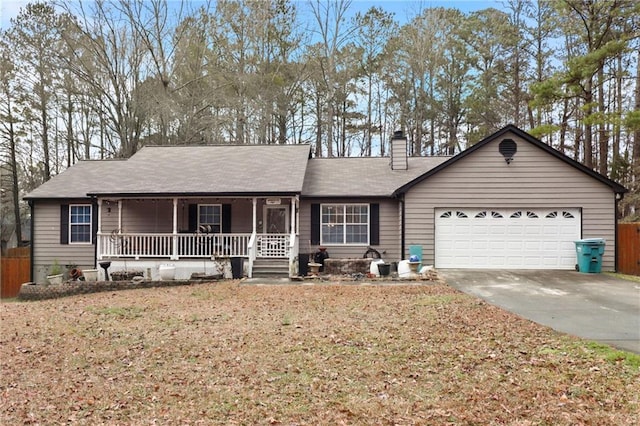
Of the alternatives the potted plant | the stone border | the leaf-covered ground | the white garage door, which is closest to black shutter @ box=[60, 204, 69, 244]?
the potted plant

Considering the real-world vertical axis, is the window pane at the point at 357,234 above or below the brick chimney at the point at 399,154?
below

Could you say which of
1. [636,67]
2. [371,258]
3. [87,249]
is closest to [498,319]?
[371,258]

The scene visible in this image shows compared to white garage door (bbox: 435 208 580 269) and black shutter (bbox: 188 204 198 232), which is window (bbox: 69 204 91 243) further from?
white garage door (bbox: 435 208 580 269)

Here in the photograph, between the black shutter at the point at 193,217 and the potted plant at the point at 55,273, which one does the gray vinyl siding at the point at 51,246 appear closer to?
the potted plant at the point at 55,273

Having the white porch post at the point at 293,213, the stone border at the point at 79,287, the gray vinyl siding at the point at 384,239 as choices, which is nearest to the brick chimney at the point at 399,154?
the gray vinyl siding at the point at 384,239

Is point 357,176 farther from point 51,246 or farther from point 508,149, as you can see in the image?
point 51,246

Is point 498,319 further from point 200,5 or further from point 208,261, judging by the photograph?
point 200,5

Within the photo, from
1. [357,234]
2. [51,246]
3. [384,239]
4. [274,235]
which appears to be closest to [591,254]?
[384,239]

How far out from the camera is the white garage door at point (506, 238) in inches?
560

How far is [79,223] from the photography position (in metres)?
16.2

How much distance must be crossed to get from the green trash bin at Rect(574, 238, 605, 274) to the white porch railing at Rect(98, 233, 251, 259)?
1043 centimetres

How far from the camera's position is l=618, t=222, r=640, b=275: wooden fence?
47.9ft

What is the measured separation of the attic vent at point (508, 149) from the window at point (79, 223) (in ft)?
48.3

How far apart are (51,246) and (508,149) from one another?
16.5 meters
